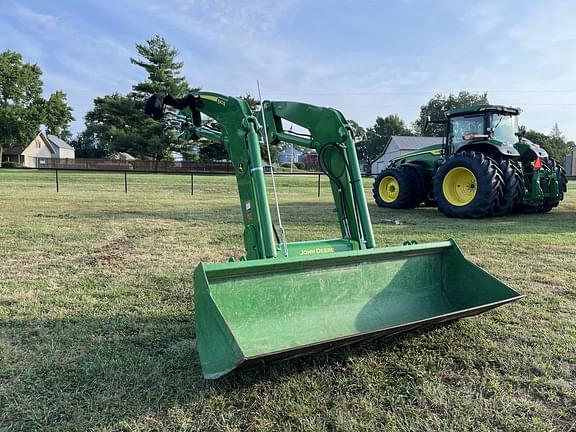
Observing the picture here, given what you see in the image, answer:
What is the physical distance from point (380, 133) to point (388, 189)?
206ft

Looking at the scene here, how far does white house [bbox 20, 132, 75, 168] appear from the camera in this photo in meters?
60.7

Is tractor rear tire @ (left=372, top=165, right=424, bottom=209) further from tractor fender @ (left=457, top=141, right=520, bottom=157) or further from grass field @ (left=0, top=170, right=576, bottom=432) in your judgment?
grass field @ (left=0, top=170, right=576, bottom=432)

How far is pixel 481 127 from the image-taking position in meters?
10.3

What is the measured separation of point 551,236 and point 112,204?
906 centimetres

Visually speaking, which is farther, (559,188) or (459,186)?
(559,188)

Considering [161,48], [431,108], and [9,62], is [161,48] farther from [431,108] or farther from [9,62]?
[431,108]

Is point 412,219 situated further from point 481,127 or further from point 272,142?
point 272,142

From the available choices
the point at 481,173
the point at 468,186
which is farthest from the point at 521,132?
the point at 481,173

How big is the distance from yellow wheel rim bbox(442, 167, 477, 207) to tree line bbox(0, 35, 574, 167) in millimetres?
20102

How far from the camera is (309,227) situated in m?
7.93

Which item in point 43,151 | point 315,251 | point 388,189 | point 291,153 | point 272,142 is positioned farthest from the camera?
point 43,151

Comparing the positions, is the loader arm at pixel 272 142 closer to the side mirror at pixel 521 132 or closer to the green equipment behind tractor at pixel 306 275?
the green equipment behind tractor at pixel 306 275

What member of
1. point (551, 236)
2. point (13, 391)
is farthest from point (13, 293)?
point (551, 236)

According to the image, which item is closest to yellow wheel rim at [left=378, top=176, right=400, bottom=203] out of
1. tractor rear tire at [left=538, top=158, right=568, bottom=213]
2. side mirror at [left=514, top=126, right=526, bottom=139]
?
side mirror at [left=514, top=126, right=526, bottom=139]
